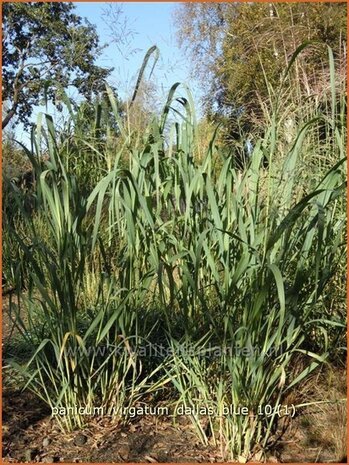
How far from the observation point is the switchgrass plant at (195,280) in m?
1.55

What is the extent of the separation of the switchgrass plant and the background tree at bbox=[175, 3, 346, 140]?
1.38 ft

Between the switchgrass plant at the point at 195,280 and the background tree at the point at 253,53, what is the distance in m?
0.42

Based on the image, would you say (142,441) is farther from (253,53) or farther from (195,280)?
(253,53)

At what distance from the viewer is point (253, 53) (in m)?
4.03

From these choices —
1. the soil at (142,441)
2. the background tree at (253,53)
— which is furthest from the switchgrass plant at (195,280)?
the background tree at (253,53)

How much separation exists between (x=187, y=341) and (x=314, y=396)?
1.90ft

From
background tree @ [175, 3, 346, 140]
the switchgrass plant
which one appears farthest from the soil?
background tree @ [175, 3, 346, 140]

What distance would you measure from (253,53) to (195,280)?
295 centimetres

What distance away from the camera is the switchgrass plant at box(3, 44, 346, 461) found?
155cm

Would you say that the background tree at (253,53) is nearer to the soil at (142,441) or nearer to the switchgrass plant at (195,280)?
the switchgrass plant at (195,280)

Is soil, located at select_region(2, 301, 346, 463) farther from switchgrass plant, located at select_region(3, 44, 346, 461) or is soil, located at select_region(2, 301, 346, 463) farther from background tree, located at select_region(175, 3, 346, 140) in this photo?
background tree, located at select_region(175, 3, 346, 140)

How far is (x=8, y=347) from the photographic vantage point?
233cm

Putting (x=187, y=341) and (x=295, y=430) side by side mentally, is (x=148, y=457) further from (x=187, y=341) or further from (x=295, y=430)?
(x=295, y=430)

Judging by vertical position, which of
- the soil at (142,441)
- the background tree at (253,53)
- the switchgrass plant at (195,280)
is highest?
the background tree at (253,53)
